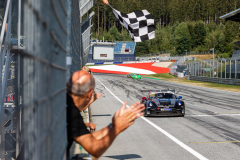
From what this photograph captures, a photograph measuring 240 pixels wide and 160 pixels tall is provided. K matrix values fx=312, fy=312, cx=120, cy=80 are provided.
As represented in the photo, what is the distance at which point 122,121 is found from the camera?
6.88 ft

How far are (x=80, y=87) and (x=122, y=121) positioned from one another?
14.3 inches

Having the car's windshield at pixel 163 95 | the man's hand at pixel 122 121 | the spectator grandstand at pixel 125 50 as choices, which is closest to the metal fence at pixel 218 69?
the car's windshield at pixel 163 95

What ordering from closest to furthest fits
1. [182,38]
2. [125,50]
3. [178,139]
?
[178,139] < [125,50] < [182,38]

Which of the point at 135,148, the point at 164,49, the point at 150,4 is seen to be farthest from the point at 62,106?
the point at 150,4

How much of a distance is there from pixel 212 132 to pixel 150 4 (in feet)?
465

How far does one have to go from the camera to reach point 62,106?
2.00 m

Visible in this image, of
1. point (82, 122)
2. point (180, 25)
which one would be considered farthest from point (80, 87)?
point (180, 25)

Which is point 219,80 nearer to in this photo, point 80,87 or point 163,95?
point 163,95

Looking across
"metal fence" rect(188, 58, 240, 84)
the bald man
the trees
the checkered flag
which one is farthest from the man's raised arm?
the trees

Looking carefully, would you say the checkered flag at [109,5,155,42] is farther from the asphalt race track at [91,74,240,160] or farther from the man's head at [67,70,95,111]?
the man's head at [67,70,95,111]

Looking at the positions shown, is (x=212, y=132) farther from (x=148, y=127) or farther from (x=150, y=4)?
(x=150, y=4)

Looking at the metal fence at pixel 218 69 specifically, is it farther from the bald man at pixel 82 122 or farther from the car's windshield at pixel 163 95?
the bald man at pixel 82 122

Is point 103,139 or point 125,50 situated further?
point 125,50

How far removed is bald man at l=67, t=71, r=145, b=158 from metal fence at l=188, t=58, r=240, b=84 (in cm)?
2954
